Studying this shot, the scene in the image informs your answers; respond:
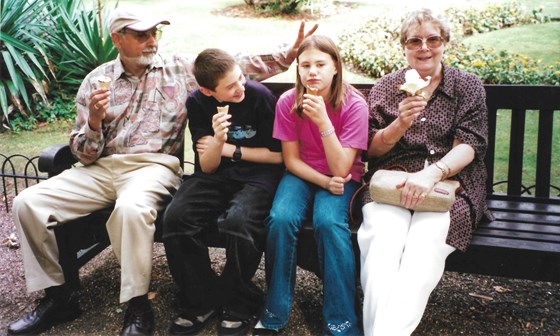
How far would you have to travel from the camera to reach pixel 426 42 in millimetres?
3250

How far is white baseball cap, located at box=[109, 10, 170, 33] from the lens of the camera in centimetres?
363

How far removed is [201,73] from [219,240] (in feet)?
3.10

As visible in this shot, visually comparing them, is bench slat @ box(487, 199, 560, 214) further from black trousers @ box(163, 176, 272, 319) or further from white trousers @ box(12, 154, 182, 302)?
white trousers @ box(12, 154, 182, 302)

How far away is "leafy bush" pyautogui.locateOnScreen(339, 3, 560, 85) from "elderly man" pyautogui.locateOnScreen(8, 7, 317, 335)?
447 cm

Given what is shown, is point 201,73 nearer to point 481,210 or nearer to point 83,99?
point 83,99

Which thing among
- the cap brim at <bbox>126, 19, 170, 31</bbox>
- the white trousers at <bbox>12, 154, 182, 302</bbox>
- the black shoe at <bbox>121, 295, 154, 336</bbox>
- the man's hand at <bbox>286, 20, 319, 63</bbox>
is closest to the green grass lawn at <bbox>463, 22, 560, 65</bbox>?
the man's hand at <bbox>286, 20, 319, 63</bbox>

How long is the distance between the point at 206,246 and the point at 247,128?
74cm

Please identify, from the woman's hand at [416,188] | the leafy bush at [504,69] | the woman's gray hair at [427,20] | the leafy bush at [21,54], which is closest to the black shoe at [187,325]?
the woman's hand at [416,188]

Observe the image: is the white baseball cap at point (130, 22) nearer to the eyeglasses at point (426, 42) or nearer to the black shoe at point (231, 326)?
the eyeglasses at point (426, 42)

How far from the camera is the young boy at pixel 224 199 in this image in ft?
10.6

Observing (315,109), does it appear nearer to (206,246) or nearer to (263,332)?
(206,246)

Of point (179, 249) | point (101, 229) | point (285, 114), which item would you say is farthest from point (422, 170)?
point (101, 229)

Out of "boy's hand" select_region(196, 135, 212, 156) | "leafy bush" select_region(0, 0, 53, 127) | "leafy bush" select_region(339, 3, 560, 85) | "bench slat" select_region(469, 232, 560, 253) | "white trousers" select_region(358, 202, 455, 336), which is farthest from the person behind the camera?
"leafy bush" select_region(339, 3, 560, 85)

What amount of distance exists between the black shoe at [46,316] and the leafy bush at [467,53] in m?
5.64
